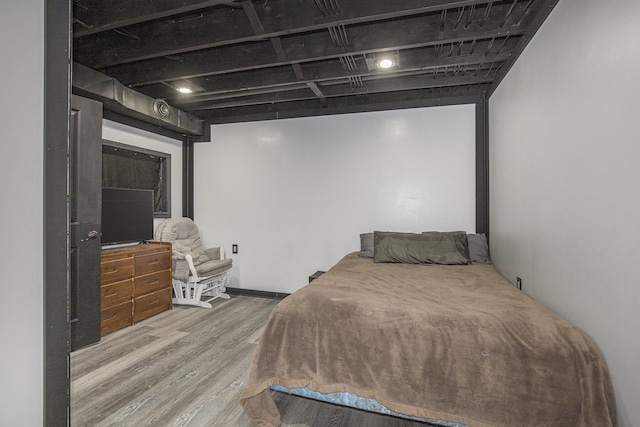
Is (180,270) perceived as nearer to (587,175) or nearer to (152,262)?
(152,262)

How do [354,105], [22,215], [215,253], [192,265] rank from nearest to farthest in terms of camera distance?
[22,215] → [192,265] → [354,105] → [215,253]

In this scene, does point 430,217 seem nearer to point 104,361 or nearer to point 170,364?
point 170,364

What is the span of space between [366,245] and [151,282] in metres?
2.45

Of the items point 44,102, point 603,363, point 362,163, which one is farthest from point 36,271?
point 362,163

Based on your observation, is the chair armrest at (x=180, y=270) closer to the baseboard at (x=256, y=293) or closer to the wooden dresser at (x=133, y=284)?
the wooden dresser at (x=133, y=284)

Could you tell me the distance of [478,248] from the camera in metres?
3.10

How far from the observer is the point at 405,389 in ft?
4.60

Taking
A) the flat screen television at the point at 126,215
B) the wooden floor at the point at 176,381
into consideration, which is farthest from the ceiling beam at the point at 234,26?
the wooden floor at the point at 176,381

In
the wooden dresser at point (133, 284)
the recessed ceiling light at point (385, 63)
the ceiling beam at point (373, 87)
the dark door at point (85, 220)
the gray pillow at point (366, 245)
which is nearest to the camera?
the dark door at point (85, 220)

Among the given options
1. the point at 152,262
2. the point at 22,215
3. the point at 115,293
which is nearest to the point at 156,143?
the point at 152,262

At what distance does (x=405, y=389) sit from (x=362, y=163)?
276 cm

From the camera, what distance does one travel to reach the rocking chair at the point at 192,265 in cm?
360

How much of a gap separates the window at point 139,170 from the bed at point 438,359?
2.92 meters

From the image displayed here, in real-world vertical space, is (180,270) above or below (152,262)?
below
